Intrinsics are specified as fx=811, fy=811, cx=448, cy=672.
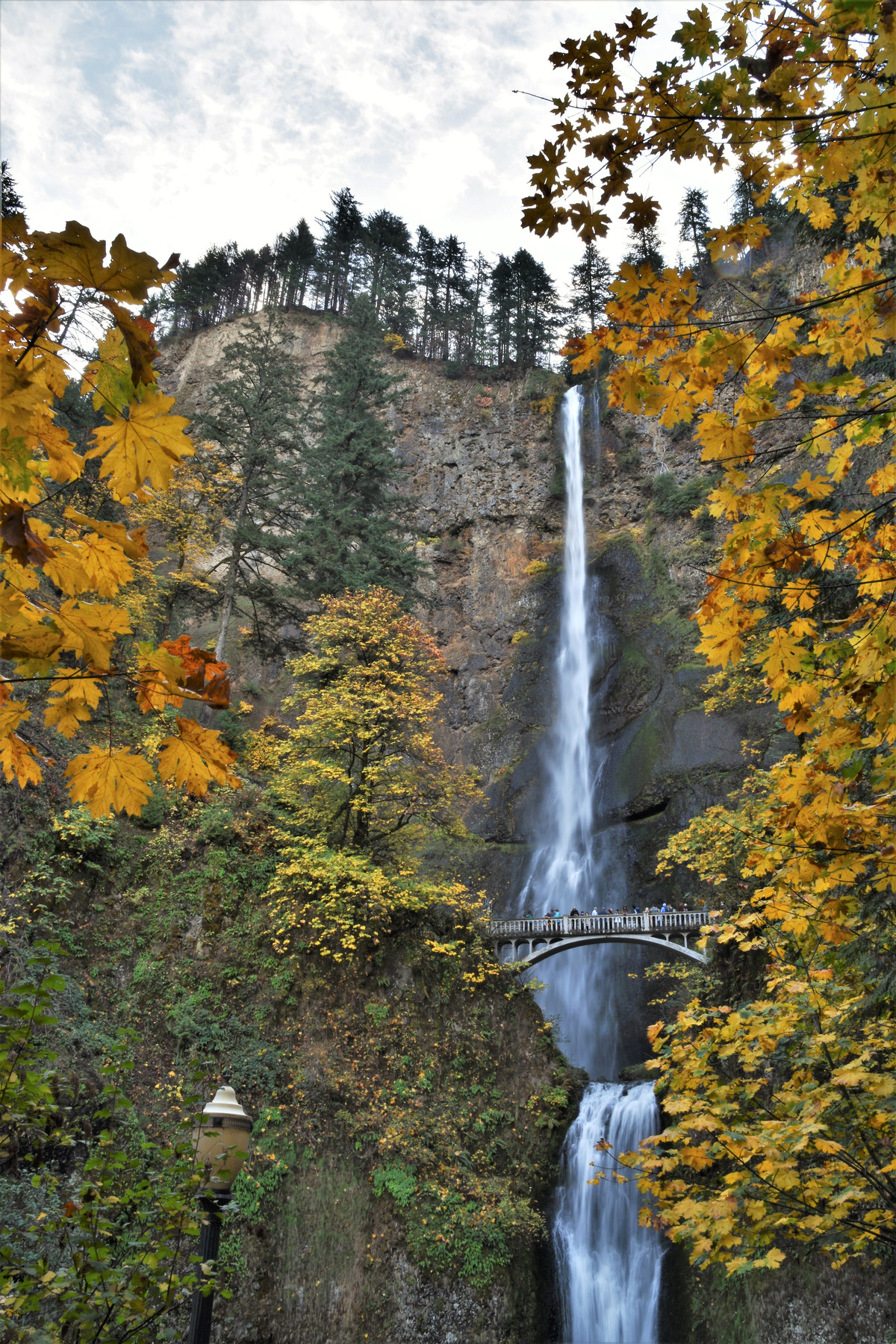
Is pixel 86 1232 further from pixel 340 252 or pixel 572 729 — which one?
pixel 340 252

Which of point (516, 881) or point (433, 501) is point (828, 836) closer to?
point (516, 881)

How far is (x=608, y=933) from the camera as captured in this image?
20.0 metres

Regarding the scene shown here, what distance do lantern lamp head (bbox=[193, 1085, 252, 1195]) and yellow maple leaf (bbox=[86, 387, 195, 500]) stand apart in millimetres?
3225

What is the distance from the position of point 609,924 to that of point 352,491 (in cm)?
1285

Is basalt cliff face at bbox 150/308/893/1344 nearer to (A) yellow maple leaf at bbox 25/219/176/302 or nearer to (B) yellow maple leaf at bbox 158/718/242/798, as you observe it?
(B) yellow maple leaf at bbox 158/718/242/798

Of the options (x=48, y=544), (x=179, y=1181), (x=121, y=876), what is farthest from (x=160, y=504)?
(x=48, y=544)

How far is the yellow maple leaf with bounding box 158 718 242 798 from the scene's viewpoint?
5.27 feet

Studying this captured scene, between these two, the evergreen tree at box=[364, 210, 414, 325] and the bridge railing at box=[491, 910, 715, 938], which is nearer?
the bridge railing at box=[491, 910, 715, 938]

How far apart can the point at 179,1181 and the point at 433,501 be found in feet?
116

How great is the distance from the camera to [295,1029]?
12.9m

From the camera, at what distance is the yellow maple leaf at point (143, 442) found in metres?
1.48

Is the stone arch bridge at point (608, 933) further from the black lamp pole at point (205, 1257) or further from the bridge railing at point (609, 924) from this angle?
the black lamp pole at point (205, 1257)

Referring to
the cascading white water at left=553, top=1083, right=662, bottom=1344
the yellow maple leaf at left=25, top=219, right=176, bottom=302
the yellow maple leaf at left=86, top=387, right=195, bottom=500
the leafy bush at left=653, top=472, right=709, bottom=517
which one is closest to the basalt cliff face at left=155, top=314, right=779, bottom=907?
the leafy bush at left=653, top=472, right=709, bottom=517

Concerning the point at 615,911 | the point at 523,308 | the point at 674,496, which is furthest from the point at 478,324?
the point at 615,911
